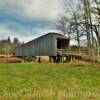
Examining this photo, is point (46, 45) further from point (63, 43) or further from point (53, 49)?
point (63, 43)

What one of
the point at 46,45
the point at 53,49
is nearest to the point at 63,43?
the point at 46,45

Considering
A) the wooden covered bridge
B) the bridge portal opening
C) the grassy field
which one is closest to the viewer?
the grassy field

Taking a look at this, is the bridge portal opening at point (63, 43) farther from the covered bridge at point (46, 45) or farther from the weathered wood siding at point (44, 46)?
the weathered wood siding at point (44, 46)

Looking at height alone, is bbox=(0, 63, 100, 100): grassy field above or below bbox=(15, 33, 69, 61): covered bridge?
below

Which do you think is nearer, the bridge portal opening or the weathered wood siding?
the weathered wood siding

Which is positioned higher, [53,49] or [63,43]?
[63,43]

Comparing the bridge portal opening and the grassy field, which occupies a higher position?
the bridge portal opening

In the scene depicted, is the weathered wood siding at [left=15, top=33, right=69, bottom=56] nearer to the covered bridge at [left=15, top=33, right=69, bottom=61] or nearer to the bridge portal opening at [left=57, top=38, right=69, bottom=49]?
the covered bridge at [left=15, top=33, right=69, bottom=61]

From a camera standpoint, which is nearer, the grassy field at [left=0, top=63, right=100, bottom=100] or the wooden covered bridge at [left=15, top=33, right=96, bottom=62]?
the grassy field at [left=0, top=63, right=100, bottom=100]

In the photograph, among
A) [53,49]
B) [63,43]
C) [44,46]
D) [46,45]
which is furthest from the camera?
[63,43]

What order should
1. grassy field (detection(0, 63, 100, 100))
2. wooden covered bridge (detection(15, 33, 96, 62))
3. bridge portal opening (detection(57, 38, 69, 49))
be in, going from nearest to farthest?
grassy field (detection(0, 63, 100, 100)), wooden covered bridge (detection(15, 33, 96, 62)), bridge portal opening (detection(57, 38, 69, 49))

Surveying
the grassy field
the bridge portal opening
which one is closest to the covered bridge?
the bridge portal opening

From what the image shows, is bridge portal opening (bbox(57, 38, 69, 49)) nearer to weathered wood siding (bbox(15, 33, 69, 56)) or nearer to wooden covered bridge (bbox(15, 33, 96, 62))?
wooden covered bridge (bbox(15, 33, 96, 62))

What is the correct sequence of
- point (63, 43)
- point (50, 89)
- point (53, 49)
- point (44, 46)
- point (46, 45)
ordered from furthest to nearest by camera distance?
point (63, 43) → point (44, 46) → point (46, 45) → point (53, 49) → point (50, 89)
